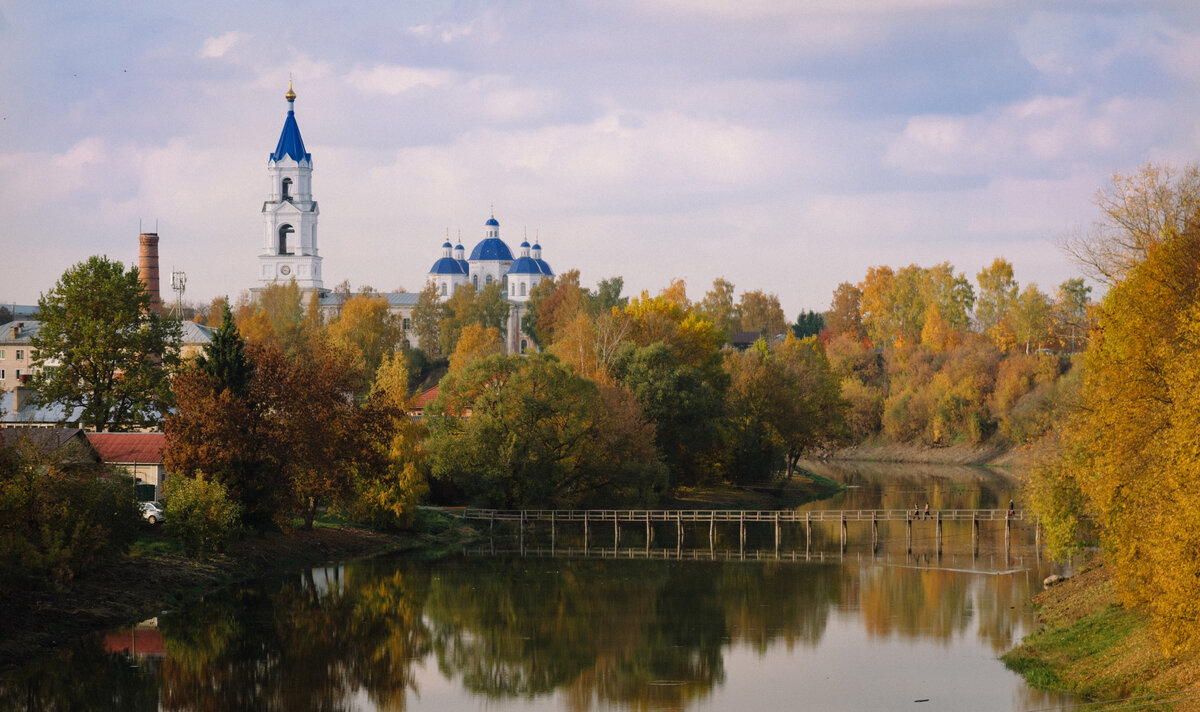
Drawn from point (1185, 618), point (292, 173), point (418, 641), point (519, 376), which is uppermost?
point (292, 173)

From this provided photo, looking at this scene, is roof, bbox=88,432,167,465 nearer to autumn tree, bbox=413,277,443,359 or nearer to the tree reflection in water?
the tree reflection in water

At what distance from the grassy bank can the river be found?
2.27 feet

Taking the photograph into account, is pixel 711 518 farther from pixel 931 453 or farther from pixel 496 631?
pixel 931 453

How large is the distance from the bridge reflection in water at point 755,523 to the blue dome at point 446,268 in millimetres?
107963

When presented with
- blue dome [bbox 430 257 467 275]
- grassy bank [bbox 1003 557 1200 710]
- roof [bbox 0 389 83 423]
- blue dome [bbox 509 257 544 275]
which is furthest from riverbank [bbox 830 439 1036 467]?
blue dome [bbox 430 257 467 275]

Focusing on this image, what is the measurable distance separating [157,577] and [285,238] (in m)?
109

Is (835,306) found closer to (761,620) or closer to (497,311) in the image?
(497,311)

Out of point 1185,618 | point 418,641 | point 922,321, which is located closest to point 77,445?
point 418,641

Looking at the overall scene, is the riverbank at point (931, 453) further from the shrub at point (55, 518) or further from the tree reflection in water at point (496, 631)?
the shrub at point (55, 518)

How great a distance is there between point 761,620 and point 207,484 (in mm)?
18319

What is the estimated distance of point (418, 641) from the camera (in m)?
33.9

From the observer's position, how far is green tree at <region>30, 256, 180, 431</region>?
5259 cm

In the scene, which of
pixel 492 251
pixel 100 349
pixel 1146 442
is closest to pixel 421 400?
pixel 100 349

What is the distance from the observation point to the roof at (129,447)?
159 ft
